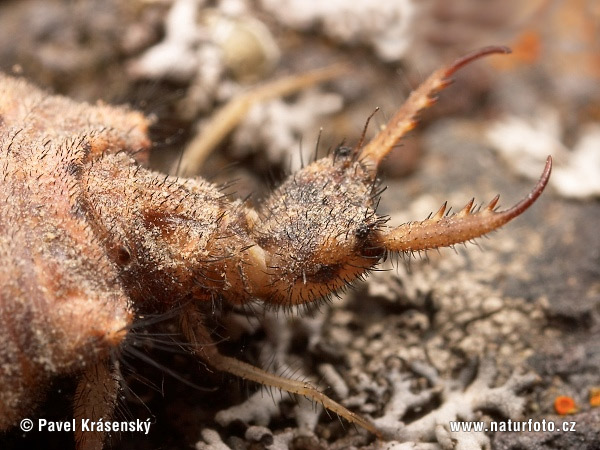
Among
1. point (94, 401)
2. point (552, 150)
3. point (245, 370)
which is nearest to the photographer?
point (94, 401)

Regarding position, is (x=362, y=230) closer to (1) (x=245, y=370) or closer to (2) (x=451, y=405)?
(1) (x=245, y=370)

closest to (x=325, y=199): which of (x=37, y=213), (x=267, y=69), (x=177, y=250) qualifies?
(x=177, y=250)

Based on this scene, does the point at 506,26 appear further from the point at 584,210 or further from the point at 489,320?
the point at 489,320

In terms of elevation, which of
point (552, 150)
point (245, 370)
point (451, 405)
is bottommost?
point (451, 405)

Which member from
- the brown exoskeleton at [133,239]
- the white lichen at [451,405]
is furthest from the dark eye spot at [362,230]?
the white lichen at [451,405]

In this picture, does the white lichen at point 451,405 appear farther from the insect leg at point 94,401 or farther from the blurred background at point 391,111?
the insect leg at point 94,401

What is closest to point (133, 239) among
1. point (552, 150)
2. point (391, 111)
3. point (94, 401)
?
point (94, 401)

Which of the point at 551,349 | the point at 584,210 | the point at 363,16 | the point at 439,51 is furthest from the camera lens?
the point at 439,51

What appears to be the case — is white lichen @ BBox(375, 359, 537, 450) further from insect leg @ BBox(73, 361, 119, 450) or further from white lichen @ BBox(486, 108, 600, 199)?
white lichen @ BBox(486, 108, 600, 199)
